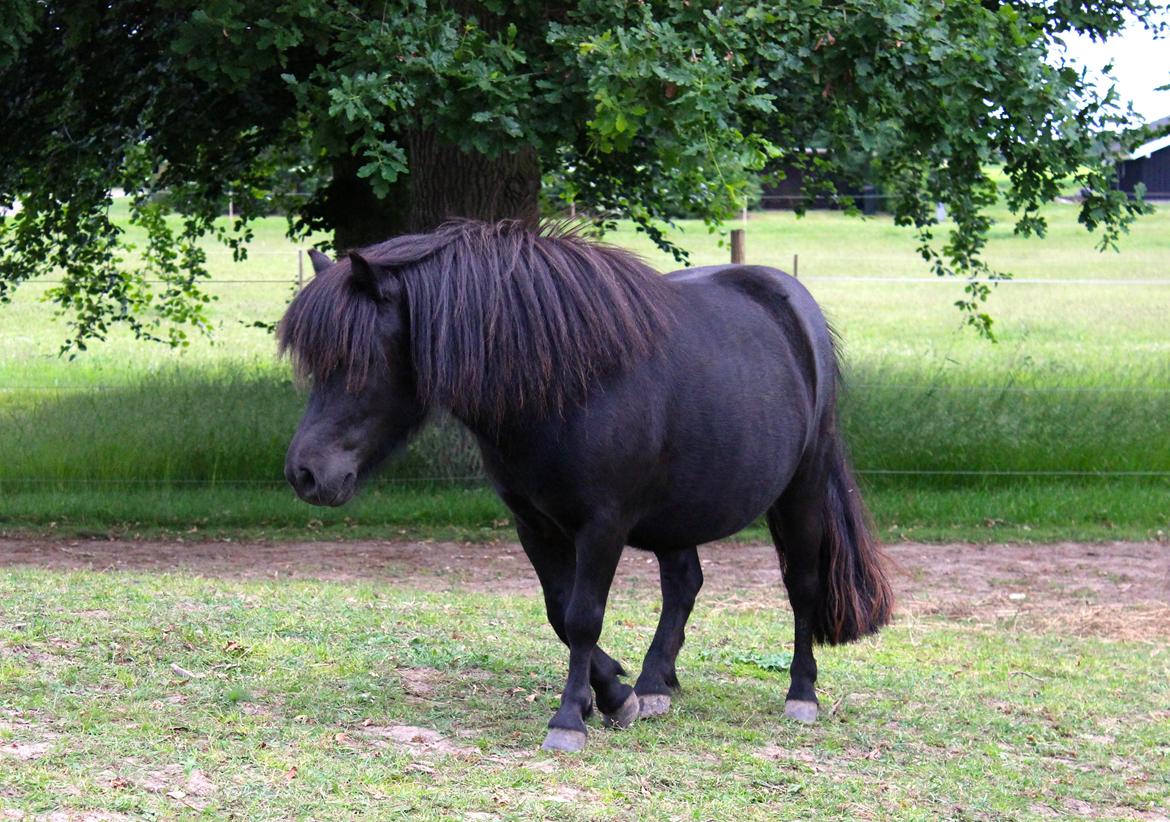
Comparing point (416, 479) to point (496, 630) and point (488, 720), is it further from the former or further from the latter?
point (488, 720)

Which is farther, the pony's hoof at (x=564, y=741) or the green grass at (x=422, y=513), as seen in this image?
the green grass at (x=422, y=513)

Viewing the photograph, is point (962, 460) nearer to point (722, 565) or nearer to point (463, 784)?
point (722, 565)

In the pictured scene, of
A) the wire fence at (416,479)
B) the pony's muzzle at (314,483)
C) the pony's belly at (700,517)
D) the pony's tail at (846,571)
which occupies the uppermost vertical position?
the pony's muzzle at (314,483)

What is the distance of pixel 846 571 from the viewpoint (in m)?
5.41

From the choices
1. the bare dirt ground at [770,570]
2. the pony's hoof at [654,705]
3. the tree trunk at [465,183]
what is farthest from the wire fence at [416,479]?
the pony's hoof at [654,705]

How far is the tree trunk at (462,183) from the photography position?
32.0ft

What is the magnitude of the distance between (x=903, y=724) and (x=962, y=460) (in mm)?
6505

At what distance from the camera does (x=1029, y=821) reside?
13.1 ft

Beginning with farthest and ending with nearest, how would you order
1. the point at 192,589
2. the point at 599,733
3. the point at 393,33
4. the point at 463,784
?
the point at 393,33 < the point at 192,589 < the point at 599,733 < the point at 463,784

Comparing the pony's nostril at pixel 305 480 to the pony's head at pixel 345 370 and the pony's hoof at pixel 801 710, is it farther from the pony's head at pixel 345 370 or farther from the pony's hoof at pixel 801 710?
the pony's hoof at pixel 801 710

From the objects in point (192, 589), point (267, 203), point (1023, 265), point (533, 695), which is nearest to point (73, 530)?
point (192, 589)

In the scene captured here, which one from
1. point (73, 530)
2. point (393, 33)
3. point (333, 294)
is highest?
point (393, 33)

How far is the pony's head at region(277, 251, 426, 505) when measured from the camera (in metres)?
4.05

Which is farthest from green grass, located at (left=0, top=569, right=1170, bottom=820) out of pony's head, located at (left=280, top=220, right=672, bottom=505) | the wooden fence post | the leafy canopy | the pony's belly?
the wooden fence post
